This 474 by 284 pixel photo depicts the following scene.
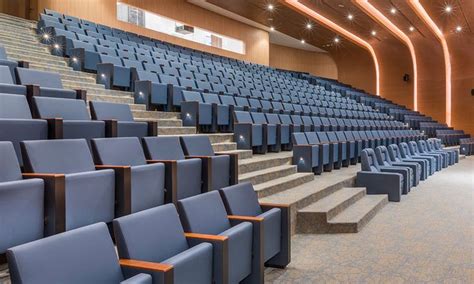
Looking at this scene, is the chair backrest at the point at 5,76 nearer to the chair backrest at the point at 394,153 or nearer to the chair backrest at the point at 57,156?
the chair backrest at the point at 57,156

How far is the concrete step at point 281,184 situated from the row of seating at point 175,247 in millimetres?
307

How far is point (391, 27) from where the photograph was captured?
12.4 ft

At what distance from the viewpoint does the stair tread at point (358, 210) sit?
113 centimetres

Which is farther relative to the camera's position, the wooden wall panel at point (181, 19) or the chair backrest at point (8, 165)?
the wooden wall panel at point (181, 19)

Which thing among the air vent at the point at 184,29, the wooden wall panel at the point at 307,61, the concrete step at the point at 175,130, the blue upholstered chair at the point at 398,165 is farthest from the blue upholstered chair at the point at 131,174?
the wooden wall panel at the point at 307,61

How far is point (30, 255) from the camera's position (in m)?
0.39

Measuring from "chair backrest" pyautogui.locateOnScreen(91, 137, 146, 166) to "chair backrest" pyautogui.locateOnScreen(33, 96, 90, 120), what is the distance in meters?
0.17

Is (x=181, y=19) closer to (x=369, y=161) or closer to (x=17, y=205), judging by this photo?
(x=369, y=161)

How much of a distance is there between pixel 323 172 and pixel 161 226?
1.25 meters

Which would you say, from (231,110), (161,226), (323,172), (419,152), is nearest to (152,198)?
(161,226)

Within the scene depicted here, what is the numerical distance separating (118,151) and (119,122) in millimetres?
183

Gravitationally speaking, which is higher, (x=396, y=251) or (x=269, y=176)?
(x=269, y=176)

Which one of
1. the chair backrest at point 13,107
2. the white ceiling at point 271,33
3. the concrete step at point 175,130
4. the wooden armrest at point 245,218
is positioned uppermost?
the white ceiling at point 271,33

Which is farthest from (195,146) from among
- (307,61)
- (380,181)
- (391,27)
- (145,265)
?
(307,61)
